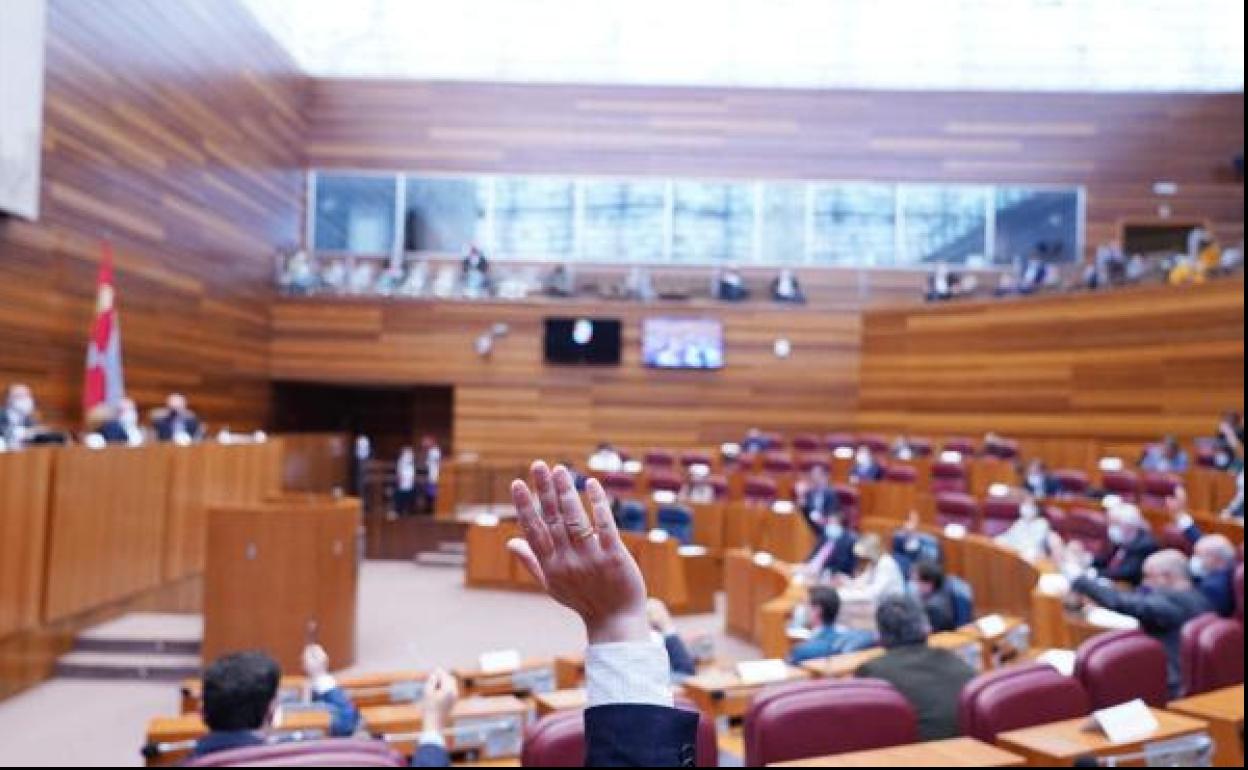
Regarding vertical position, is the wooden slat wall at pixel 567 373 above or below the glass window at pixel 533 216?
below

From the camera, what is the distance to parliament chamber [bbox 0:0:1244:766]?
Result: 2.09m

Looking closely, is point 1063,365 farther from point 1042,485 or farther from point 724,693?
point 724,693

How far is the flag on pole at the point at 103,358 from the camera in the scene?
8.05 meters

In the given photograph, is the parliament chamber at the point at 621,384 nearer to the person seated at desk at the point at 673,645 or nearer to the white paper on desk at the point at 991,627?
the person seated at desk at the point at 673,645

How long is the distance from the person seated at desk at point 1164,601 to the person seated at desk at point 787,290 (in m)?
10.6

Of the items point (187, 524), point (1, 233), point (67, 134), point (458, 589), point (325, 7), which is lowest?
point (458, 589)

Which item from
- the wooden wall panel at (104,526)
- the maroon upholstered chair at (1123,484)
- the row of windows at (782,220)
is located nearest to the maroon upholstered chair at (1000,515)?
the maroon upholstered chair at (1123,484)

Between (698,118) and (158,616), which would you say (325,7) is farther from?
(698,118)

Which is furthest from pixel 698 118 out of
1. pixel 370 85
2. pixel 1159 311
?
pixel 1159 311

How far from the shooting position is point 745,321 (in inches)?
584

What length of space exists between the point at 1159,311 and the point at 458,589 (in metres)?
7.05

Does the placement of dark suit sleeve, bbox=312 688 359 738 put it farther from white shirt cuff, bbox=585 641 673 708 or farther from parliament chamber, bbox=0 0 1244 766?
white shirt cuff, bbox=585 641 673 708

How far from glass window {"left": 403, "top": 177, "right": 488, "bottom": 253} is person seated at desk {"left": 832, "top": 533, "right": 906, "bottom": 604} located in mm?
8731

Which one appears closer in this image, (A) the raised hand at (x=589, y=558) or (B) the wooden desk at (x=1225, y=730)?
(A) the raised hand at (x=589, y=558)
